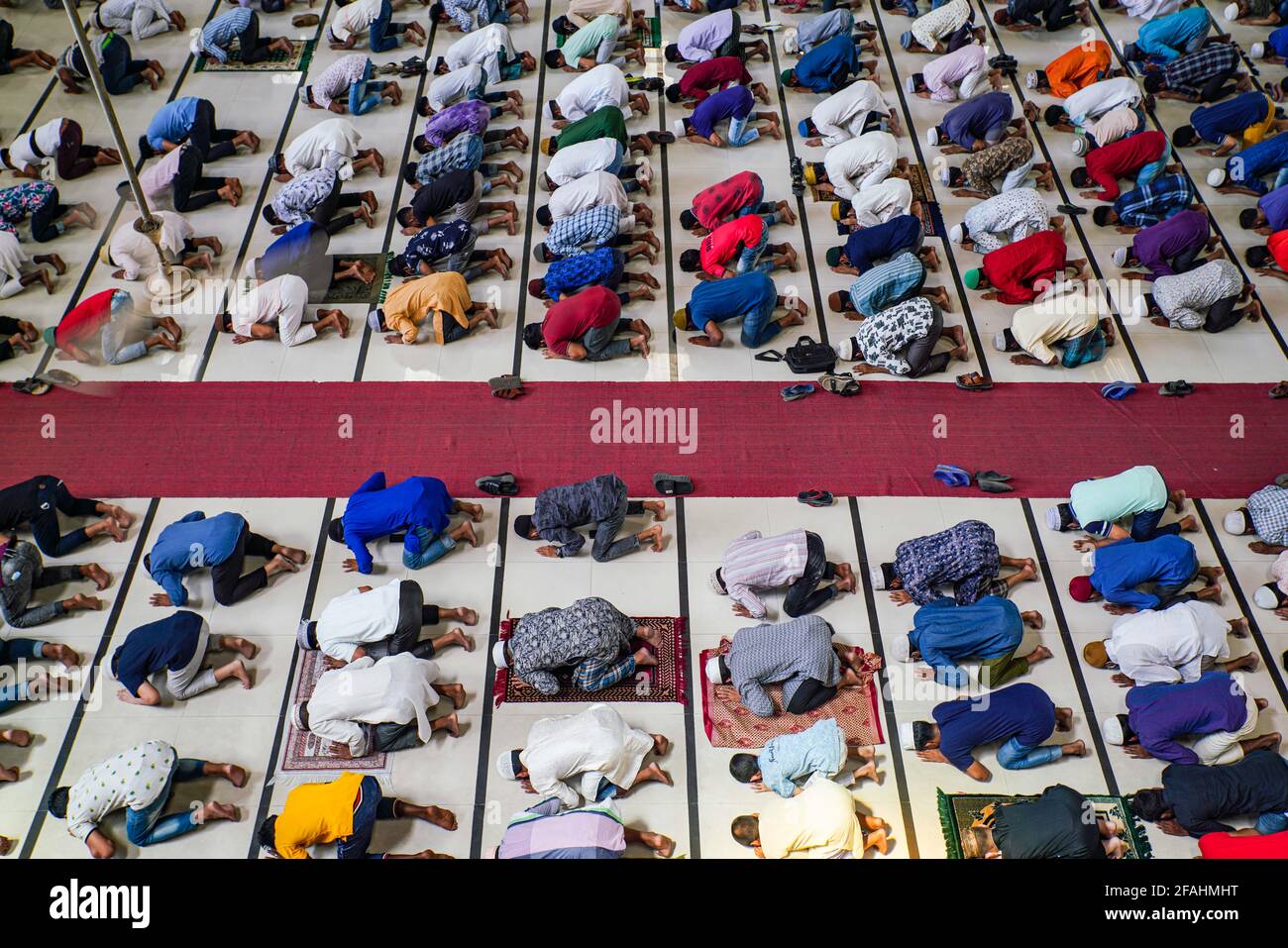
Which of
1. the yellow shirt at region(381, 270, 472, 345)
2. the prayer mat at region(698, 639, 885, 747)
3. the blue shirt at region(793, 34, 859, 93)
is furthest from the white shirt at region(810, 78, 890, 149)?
the prayer mat at region(698, 639, 885, 747)

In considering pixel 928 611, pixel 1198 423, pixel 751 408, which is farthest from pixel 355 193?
pixel 1198 423

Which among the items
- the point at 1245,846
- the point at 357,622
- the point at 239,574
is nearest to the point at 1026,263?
the point at 1245,846

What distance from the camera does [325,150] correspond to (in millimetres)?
13023

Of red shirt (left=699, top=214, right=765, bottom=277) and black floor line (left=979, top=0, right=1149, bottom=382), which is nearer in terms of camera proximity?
black floor line (left=979, top=0, right=1149, bottom=382)

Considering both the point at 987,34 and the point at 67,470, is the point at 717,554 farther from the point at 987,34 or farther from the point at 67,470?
the point at 987,34

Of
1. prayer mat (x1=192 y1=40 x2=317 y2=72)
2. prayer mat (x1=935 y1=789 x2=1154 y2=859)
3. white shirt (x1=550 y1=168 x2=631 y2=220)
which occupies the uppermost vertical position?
prayer mat (x1=192 y1=40 x2=317 y2=72)

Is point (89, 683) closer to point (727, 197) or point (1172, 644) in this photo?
point (727, 197)

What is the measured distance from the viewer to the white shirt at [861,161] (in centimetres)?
1251

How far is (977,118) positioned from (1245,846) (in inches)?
336

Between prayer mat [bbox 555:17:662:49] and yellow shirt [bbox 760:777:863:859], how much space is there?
35.3 feet

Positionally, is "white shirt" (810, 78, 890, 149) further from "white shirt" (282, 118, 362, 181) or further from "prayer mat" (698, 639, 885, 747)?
Answer: "prayer mat" (698, 639, 885, 747)

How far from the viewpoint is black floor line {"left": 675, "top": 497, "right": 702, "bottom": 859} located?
26.5 ft

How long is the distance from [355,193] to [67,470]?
4.40m
